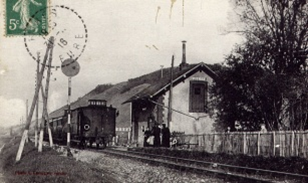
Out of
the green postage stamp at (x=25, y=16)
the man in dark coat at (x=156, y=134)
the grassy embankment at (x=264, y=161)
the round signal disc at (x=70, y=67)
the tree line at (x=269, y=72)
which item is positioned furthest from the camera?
the man in dark coat at (x=156, y=134)

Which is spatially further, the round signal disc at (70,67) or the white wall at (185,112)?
the white wall at (185,112)

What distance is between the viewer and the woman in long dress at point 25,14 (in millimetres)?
11094

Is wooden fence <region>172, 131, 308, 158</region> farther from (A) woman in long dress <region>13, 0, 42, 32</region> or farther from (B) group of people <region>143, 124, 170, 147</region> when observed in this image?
(A) woman in long dress <region>13, 0, 42, 32</region>

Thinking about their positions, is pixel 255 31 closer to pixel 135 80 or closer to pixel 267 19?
pixel 267 19

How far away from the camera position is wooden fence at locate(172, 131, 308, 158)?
15586mm

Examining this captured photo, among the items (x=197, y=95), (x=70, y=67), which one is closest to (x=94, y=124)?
(x=197, y=95)

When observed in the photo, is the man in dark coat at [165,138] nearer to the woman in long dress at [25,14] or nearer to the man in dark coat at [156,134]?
the man in dark coat at [156,134]

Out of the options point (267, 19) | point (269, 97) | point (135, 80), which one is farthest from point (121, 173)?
point (135, 80)

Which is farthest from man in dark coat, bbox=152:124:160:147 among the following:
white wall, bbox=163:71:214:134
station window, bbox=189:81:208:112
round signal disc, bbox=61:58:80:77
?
round signal disc, bbox=61:58:80:77

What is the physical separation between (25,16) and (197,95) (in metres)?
21.0

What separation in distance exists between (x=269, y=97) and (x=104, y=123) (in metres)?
9.36

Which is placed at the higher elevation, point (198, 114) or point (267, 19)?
point (267, 19)

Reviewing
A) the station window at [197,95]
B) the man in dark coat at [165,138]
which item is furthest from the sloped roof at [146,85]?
the man in dark coat at [165,138]

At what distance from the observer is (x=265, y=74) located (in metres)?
20.5
